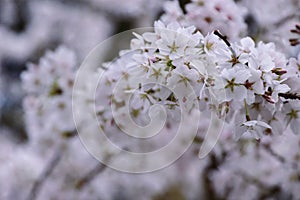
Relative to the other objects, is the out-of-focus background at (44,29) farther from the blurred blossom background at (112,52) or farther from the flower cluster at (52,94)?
the flower cluster at (52,94)

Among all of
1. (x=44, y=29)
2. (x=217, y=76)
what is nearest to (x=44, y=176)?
(x=217, y=76)

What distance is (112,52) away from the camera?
122 inches

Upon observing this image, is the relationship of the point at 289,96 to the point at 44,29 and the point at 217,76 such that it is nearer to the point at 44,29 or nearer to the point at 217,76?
the point at 217,76

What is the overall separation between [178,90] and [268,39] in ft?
2.85

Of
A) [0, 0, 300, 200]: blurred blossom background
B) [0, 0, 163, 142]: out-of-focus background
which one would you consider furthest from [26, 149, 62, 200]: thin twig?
[0, 0, 163, 142]: out-of-focus background

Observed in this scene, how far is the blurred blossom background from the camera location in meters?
1.47

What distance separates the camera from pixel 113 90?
1.28m

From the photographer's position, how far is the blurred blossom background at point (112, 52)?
4.82 ft

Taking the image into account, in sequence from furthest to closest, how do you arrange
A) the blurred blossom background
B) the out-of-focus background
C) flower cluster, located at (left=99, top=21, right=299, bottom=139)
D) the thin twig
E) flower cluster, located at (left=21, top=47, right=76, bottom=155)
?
the out-of-focus background < the thin twig < flower cluster, located at (left=21, top=47, right=76, bottom=155) < the blurred blossom background < flower cluster, located at (left=99, top=21, right=299, bottom=139)

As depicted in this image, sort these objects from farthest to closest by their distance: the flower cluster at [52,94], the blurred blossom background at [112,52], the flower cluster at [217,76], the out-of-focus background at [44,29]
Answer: the out-of-focus background at [44,29] → the flower cluster at [52,94] → the blurred blossom background at [112,52] → the flower cluster at [217,76]

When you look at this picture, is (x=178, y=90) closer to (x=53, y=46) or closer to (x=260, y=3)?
(x=260, y=3)

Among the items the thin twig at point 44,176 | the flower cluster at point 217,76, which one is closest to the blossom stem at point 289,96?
the flower cluster at point 217,76

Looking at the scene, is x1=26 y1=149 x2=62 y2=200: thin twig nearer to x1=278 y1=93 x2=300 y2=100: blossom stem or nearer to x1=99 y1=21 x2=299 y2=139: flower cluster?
x1=99 y1=21 x2=299 y2=139: flower cluster

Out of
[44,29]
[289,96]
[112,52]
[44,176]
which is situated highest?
[44,29]
